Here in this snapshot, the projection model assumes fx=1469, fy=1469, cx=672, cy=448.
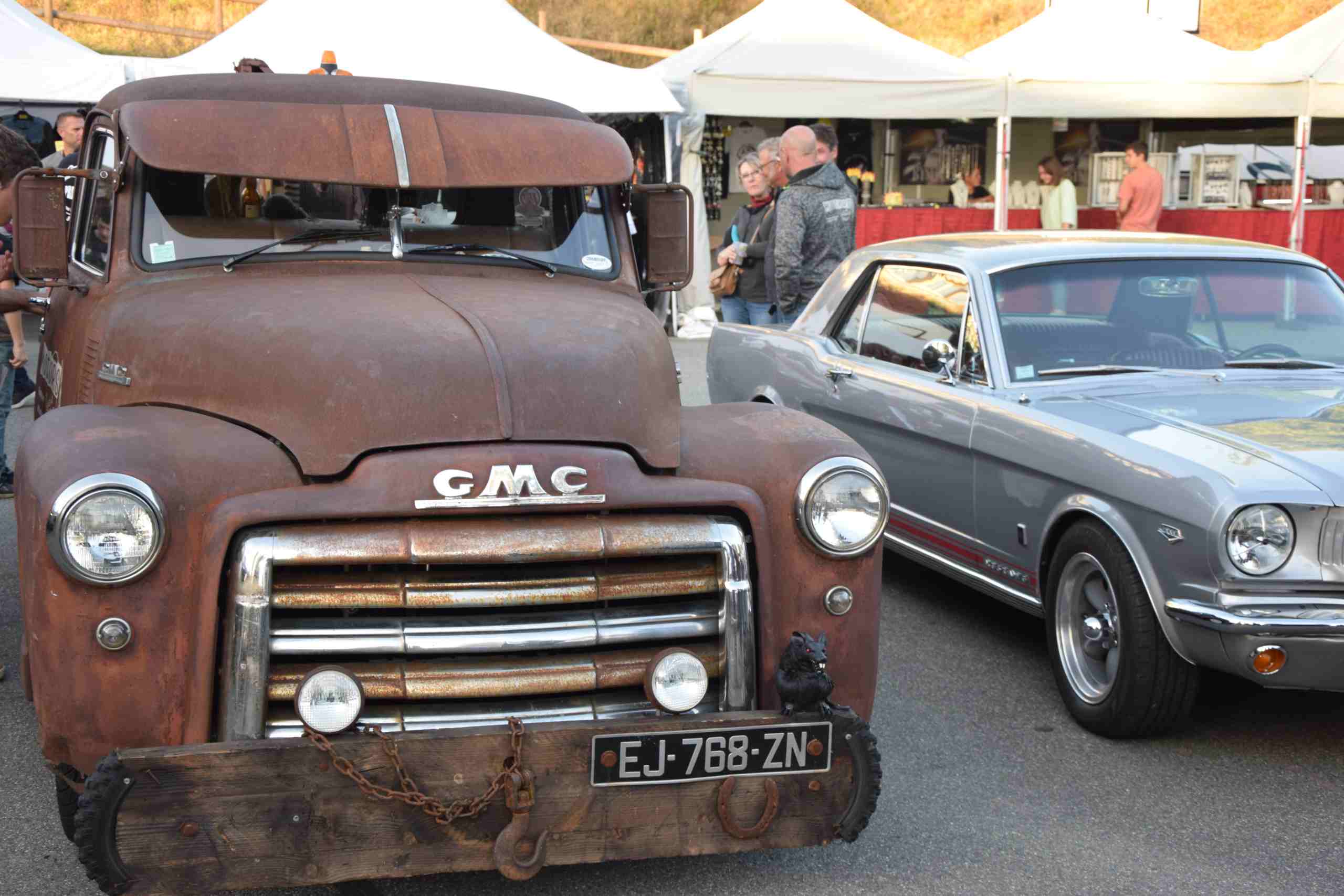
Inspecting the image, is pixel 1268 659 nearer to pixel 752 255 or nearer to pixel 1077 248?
pixel 1077 248

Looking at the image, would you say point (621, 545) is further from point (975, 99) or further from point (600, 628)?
point (975, 99)

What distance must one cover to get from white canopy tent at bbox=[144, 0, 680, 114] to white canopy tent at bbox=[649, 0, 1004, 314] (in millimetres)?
678

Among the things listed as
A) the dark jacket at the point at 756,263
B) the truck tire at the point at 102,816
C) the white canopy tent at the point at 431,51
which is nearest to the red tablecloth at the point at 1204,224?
the white canopy tent at the point at 431,51

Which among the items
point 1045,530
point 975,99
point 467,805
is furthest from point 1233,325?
point 975,99

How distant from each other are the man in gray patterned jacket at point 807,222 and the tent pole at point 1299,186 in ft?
34.8

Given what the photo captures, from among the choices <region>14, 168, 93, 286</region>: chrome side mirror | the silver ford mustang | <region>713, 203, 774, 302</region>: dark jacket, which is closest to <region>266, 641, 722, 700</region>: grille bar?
the silver ford mustang

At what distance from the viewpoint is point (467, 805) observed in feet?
10.4

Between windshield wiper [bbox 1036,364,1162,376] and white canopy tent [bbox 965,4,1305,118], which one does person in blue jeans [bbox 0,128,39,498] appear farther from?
white canopy tent [bbox 965,4,1305,118]

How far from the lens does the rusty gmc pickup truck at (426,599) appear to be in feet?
10.2

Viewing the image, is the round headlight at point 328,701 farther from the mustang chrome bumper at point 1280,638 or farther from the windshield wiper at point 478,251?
the mustang chrome bumper at point 1280,638

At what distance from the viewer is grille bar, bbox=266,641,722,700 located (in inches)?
126

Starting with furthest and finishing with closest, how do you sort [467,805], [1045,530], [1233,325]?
[1233,325], [1045,530], [467,805]

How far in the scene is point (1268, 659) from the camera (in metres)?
4.23

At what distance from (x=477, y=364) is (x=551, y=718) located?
89 centimetres
